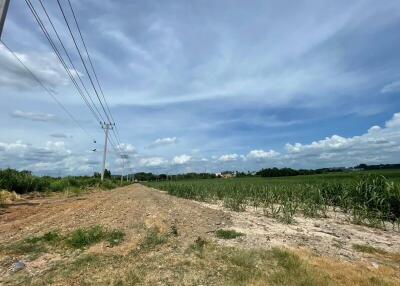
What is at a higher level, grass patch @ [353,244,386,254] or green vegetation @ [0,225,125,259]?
green vegetation @ [0,225,125,259]

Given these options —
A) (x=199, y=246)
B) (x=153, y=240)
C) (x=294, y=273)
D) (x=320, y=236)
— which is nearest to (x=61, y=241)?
(x=153, y=240)

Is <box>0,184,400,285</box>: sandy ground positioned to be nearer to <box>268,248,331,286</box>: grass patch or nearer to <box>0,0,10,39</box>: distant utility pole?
<box>268,248,331,286</box>: grass patch

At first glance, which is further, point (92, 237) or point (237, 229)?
point (237, 229)

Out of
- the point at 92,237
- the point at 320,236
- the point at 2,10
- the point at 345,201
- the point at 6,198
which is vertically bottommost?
the point at 320,236

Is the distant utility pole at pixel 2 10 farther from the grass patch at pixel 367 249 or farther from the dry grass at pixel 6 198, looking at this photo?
the dry grass at pixel 6 198

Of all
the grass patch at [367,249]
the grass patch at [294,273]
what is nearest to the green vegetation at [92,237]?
the grass patch at [294,273]

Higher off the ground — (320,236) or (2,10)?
(2,10)

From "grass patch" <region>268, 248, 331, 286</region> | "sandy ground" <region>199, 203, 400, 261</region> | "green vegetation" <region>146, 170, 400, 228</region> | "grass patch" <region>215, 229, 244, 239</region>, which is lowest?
"grass patch" <region>268, 248, 331, 286</region>

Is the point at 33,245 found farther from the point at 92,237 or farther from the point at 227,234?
the point at 227,234

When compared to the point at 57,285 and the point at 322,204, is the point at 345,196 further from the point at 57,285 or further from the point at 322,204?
the point at 57,285

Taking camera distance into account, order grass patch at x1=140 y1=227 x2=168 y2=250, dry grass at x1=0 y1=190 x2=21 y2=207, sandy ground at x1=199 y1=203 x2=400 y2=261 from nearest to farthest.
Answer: grass patch at x1=140 y1=227 x2=168 y2=250, sandy ground at x1=199 y1=203 x2=400 y2=261, dry grass at x1=0 y1=190 x2=21 y2=207

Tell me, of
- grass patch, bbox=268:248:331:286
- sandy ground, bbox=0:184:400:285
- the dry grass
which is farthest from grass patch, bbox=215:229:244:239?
the dry grass

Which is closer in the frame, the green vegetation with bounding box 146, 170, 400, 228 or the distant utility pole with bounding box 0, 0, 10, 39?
the distant utility pole with bounding box 0, 0, 10, 39

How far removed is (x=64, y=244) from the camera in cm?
763
